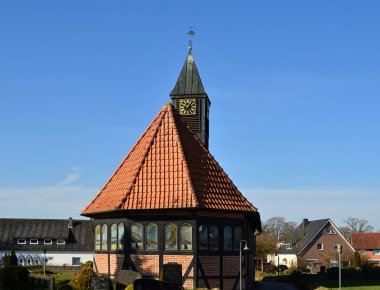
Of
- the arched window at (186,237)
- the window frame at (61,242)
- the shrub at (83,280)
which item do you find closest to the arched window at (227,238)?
the arched window at (186,237)

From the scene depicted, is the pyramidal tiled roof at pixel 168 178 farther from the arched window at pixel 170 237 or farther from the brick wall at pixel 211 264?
the brick wall at pixel 211 264

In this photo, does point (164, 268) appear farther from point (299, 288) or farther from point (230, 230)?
point (299, 288)

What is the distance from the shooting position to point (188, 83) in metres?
38.8

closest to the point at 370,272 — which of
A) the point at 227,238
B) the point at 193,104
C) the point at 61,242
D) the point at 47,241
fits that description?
the point at 193,104

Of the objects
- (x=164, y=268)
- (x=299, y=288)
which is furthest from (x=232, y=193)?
(x=299, y=288)

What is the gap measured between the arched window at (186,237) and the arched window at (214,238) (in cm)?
111

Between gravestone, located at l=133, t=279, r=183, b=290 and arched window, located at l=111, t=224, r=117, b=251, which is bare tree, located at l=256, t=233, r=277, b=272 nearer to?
arched window, located at l=111, t=224, r=117, b=251

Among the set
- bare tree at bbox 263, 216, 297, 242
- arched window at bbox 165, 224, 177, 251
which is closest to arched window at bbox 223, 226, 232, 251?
arched window at bbox 165, 224, 177, 251

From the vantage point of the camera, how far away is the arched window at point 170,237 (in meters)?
28.4

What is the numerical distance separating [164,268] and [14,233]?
59.3 meters

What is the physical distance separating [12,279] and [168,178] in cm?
846

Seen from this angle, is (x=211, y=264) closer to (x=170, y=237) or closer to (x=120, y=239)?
(x=170, y=237)

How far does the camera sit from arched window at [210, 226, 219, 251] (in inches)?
1134

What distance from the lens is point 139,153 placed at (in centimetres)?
3212
